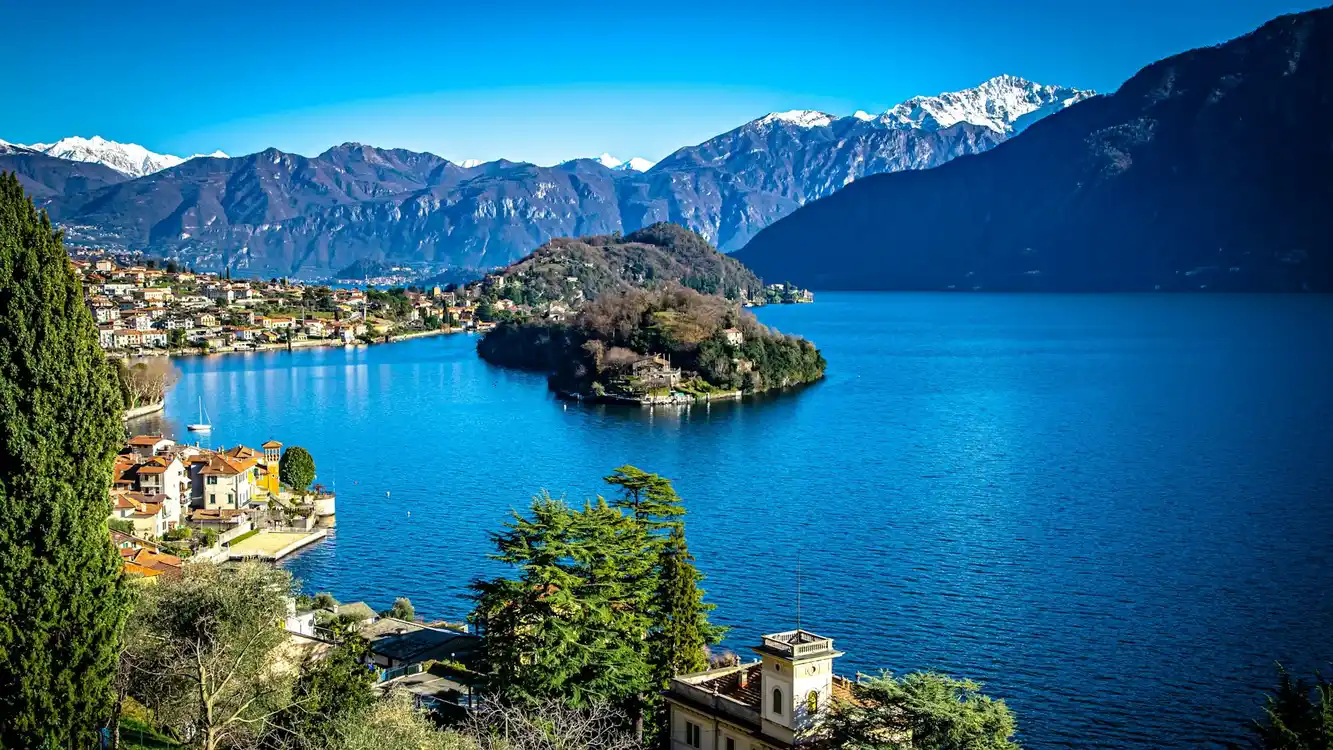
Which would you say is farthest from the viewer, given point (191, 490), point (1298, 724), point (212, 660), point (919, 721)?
point (191, 490)

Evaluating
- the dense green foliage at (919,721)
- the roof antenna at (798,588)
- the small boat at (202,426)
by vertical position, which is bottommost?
the roof antenna at (798,588)

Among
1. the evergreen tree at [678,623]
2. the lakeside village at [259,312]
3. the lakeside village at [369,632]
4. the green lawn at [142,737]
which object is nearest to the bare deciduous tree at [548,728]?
the lakeside village at [369,632]

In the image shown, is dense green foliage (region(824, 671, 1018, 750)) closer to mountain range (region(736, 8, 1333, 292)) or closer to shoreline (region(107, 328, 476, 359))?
shoreline (region(107, 328, 476, 359))

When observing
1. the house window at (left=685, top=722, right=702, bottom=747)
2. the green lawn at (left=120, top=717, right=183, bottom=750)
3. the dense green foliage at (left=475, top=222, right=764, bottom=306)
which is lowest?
the house window at (left=685, top=722, right=702, bottom=747)

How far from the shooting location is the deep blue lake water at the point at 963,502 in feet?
58.3

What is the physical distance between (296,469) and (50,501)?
20.6m

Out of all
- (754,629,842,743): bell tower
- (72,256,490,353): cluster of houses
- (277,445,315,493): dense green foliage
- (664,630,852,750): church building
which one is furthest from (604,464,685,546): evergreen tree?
(72,256,490,353): cluster of houses

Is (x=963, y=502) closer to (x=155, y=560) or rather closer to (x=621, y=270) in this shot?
(x=155, y=560)

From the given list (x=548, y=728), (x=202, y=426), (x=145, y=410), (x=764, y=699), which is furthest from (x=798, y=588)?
(x=145, y=410)

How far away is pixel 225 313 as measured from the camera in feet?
304

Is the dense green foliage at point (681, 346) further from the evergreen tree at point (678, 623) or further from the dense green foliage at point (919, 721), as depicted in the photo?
the dense green foliage at point (919, 721)

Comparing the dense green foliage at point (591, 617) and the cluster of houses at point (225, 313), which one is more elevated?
the cluster of houses at point (225, 313)

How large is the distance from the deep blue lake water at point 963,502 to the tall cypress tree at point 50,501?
10.2m

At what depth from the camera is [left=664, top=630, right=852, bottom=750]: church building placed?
11.8 metres
